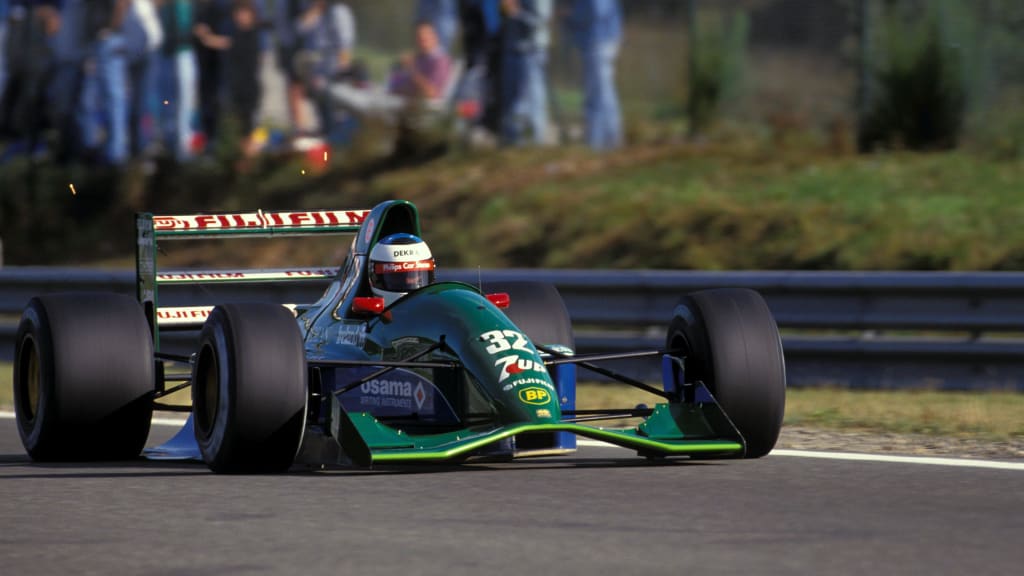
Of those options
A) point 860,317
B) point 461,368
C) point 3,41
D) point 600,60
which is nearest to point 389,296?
point 461,368

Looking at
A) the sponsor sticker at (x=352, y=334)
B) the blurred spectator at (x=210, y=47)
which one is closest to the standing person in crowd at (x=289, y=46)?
the blurred spectator at (x=210, y=47)

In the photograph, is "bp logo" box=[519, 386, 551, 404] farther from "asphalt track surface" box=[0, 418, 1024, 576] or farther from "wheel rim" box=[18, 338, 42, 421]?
"wheel rim" box=[18, 338, 42, 421]

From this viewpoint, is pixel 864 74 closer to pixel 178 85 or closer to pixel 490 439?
pixel 178 85

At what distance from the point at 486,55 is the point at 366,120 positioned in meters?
2.05

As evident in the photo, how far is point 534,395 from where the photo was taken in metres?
8.21

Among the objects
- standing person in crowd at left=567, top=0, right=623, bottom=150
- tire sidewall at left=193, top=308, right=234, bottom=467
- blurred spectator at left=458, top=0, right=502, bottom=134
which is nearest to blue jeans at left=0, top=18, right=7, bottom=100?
blurred spectator at left=458, top=0, right=502, bottom=134

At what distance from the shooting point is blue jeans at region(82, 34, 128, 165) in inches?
903

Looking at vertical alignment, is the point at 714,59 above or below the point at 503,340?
above

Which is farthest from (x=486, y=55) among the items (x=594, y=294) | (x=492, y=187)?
(x=594, y=294)

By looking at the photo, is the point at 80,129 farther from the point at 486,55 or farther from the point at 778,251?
the point at 778,251

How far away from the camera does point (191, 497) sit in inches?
307

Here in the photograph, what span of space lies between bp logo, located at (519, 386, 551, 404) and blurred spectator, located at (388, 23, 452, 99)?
45.2ft

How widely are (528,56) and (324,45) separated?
8.47ft

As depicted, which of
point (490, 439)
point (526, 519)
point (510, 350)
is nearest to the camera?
point (526, 519)
